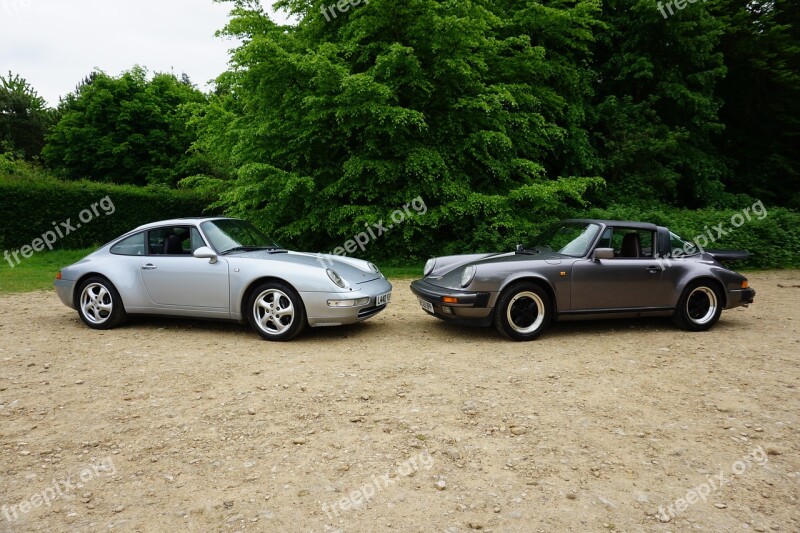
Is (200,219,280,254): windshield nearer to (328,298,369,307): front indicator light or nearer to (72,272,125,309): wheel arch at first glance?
(72,272,125,309): wheel arch

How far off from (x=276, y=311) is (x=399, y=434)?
2924mm

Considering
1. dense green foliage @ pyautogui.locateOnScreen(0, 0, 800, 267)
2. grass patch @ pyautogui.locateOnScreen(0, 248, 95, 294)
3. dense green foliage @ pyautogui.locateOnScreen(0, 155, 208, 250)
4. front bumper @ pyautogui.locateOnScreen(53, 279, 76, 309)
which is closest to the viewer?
front bumper @ pyautogui.locateOnScreen(53, 279, 76, 309)

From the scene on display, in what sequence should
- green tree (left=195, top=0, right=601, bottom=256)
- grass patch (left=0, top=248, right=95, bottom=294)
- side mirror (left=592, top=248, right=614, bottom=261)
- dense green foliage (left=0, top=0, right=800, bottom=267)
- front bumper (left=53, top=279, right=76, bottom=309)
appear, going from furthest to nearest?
1. dense green foliage (left=0, top=0, right=800, bottom=267)
2. green tree (left=195, top=0, right=601, bottom=256)
3. grass patch (left=0, top=248, right=95, bottom=294)
4. front bumper (left=53, top=279, right=76, bottom=309)
5. side mirror (left=592, top=248, right=614, bottom=261)

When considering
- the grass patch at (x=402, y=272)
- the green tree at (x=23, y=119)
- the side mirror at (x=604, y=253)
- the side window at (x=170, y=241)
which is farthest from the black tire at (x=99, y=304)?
the green tree at (x=23, y=119)

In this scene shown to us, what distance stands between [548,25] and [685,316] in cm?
1184

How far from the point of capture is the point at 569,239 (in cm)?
653

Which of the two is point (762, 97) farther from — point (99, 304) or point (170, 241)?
point (99, 304)

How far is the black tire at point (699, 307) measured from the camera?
6.42 metres

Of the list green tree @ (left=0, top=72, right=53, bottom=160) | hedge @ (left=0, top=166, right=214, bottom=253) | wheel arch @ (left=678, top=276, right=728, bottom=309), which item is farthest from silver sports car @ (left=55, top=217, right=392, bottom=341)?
green tree @ (left=0, top=72, right=53, bottom=160)

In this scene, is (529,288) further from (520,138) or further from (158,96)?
(158,96)

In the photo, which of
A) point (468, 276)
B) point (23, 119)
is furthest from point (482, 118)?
point (23, 119)

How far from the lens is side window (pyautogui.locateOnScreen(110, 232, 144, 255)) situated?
6512mm

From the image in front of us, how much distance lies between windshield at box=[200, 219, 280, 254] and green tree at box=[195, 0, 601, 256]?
4.77 metres

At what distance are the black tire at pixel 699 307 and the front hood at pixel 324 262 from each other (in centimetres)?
404
